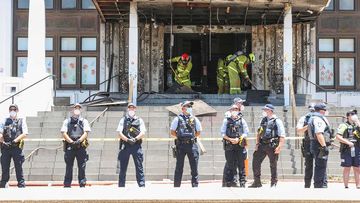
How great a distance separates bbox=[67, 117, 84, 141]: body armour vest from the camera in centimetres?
1223

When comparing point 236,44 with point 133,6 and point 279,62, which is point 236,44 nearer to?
point 279,62

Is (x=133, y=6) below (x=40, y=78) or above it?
above

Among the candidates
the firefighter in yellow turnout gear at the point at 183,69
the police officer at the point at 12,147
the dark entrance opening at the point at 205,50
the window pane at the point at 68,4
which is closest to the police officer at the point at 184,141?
the police officer at the point at 12,147

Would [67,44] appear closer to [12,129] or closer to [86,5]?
[86,5]

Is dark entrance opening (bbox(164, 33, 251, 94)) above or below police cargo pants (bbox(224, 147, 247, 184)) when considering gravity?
above

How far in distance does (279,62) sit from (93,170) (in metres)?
12.0

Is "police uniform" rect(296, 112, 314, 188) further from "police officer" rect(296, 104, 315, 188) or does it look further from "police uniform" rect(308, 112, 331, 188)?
"police uniform" rect(308, 112, 331, 188)

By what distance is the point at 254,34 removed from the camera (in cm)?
2522

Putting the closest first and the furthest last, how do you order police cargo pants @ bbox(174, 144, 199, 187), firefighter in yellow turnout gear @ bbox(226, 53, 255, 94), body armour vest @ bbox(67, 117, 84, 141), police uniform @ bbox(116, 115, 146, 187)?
police cargo pants @ bbox(174, 144, 199, 187) → police uniform @ bbox(116, 115, 146, 187) → body armour vest @ bbox(67, 117, 84, 141) → firefighter in yellow turnout gear @ bbox(226, 53, 255, 94)

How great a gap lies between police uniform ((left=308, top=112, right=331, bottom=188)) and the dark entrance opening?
14647 mm

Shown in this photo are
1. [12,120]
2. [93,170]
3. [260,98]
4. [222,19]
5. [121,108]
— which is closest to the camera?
[12,120]

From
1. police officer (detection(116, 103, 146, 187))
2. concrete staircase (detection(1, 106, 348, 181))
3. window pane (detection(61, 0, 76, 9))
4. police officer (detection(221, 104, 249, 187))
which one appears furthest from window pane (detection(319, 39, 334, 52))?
police officer (detection(116, 103, 146, 187))

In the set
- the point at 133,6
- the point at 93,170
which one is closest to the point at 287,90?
the point at 133,6

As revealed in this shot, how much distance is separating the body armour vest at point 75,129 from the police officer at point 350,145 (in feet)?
17.0
